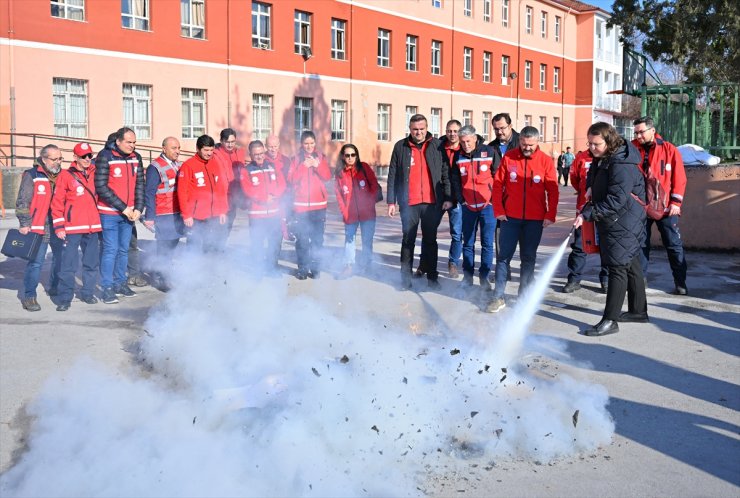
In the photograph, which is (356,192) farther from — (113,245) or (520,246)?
(113,245)

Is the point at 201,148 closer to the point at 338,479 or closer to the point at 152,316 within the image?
the point at 152,316

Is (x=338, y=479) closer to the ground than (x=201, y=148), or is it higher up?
closer to the ground

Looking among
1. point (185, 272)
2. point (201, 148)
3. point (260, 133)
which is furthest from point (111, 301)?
point (260, 133)

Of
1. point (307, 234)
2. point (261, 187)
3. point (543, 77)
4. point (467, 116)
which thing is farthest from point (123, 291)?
point (543, 77)

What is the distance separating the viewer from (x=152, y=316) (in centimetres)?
766

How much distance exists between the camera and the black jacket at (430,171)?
379 inches

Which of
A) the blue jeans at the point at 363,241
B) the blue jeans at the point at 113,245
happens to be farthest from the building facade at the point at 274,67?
the blue jeans at the point at 363,241

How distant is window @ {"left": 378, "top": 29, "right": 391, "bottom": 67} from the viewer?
37781 mm

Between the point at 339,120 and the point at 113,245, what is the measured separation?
90.8ft

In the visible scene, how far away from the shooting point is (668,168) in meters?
8.71

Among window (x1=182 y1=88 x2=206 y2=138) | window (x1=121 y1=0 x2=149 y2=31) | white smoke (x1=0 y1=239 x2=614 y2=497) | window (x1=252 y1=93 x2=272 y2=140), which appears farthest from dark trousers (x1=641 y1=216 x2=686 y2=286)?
window (x1=252 y1=93 x2=272 y2=140)

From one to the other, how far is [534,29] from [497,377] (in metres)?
49.8

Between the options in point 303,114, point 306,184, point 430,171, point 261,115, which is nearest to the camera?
point 430,171

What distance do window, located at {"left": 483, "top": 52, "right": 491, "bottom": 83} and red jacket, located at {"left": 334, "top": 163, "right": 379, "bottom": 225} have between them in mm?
37786
